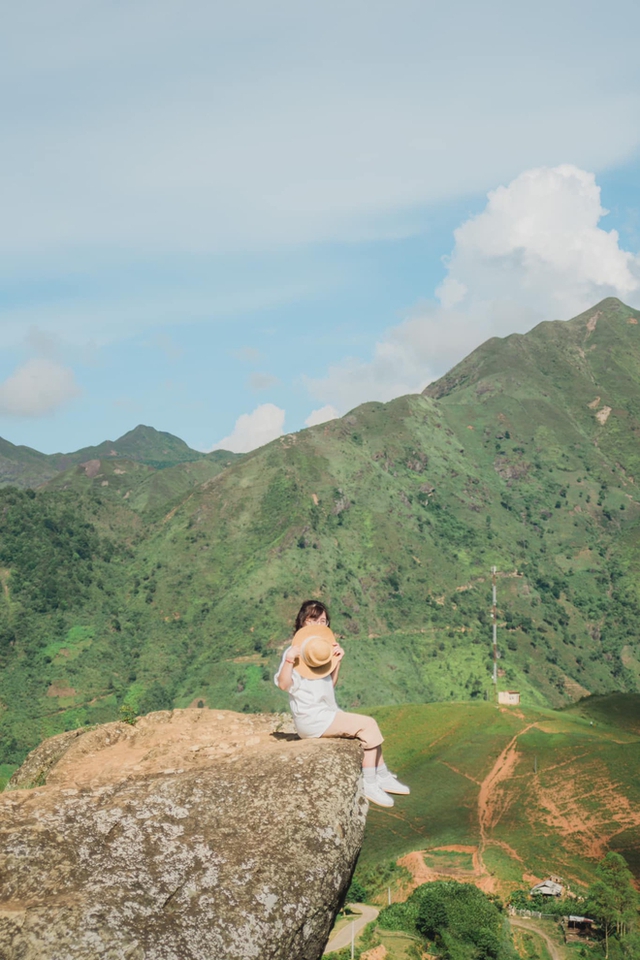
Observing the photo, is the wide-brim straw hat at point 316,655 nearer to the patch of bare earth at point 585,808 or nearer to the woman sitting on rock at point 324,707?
the woman sitting on rock at point 324,707

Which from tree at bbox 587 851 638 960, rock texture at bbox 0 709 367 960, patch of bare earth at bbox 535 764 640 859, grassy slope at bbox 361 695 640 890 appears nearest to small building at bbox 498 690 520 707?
grassy slope at bbox 361 695 640 890

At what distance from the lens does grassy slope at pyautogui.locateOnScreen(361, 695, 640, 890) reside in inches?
2899

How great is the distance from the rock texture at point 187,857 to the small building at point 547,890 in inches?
2487

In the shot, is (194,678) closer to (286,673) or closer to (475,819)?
(475,819)

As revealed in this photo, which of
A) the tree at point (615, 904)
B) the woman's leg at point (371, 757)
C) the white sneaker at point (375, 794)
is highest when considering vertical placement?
the woman's leg at point (371, 757)

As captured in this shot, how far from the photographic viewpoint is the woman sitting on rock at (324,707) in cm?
1112

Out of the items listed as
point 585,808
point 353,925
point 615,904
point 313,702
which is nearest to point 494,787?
point 585,808

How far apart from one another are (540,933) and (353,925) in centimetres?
1580

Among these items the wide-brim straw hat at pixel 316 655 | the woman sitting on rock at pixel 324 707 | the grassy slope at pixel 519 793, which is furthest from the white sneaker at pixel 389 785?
the grassy slope at pixel 519 793

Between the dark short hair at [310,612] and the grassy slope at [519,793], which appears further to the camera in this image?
the grassy slope at [519,793]

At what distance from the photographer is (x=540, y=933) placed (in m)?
58.1

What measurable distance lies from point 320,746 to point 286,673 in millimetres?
1258

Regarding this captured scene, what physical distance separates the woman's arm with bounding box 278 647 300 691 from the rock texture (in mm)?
892

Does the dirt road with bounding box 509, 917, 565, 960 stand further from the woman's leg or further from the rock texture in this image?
the rock texture
